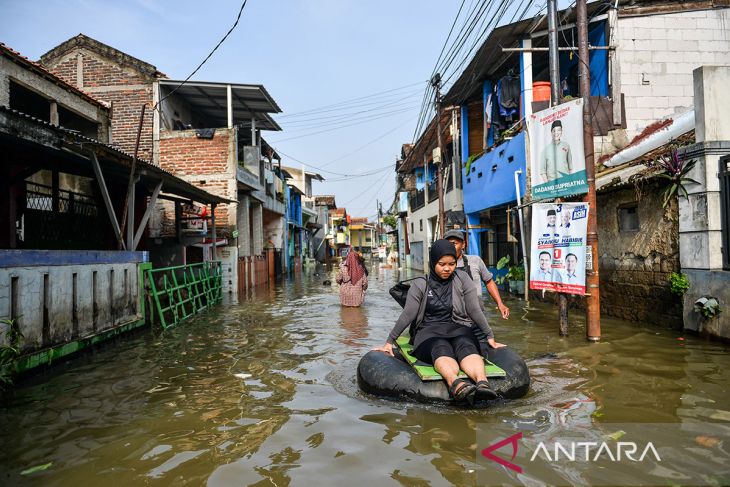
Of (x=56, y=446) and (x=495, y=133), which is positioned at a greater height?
(x=495, y=133)

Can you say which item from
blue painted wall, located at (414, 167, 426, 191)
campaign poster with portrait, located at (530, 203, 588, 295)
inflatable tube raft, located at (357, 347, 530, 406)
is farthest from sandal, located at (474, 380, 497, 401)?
blue painted wall, located at (414, 167, 426, 191)

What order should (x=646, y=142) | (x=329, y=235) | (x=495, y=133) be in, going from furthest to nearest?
(x=329, y=235)
(x=495, y=133)
(x=646, y=142)

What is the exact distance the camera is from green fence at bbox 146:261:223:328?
983cm

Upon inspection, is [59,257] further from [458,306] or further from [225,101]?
[225,101]

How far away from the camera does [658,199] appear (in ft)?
25.8

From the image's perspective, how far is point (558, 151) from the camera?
7.93 meters

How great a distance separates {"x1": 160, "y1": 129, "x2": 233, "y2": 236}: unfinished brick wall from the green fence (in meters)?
2.80

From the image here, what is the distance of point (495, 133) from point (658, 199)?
27.0ft

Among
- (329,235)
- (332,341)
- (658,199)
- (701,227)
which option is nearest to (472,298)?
(332,341)

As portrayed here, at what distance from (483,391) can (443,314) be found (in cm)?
100

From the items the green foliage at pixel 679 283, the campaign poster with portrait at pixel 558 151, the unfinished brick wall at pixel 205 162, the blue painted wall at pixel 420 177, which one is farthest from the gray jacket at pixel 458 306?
the blue painted wall at pixel 420 177

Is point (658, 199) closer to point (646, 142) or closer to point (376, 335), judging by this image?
point (646, 142)

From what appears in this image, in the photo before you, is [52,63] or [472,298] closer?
[472,298]

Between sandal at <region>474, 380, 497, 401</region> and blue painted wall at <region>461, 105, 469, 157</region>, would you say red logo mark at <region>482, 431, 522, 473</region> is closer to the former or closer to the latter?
sandal at <region>474, 380, 497, 401</region>
